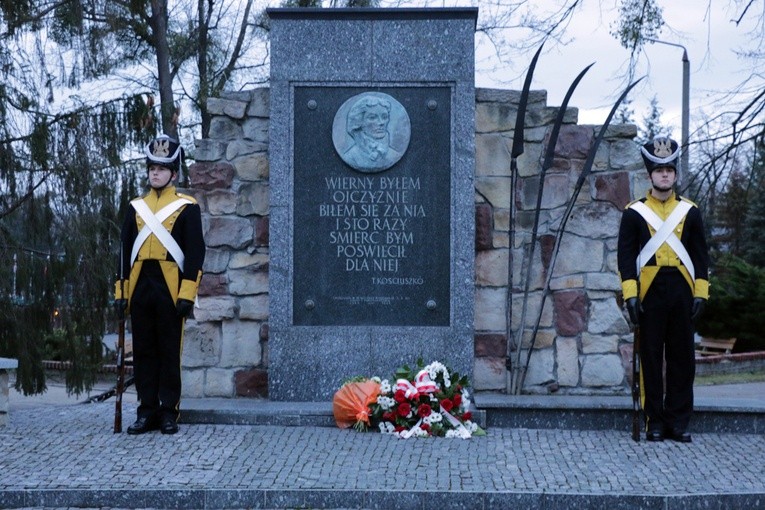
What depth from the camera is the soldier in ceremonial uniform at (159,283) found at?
7.19 metres

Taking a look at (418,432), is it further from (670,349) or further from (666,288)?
(666,288)

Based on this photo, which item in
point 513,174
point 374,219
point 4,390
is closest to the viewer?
point 4,390

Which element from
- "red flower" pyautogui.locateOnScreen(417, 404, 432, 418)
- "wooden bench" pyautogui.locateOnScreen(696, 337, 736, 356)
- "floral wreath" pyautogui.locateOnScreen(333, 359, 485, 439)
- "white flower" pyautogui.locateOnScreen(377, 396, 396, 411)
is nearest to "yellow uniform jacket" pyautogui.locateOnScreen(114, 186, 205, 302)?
"floral wreath" pyautogui.locateOnScreen(333, 359, 485, 439)

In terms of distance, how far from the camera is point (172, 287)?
7211 mm

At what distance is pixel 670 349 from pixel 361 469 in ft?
7.24

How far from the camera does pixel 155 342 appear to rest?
23.9 feet

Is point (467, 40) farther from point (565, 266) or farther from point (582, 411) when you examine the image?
point (582, 411)

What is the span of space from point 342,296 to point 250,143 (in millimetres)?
1293

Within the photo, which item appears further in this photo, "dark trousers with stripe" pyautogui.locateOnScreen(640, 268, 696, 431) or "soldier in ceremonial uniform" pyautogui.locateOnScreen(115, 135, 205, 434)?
"soldier in ceremonial uniform" pyautogui.locateOnScreen(115, 135, 205, 434)

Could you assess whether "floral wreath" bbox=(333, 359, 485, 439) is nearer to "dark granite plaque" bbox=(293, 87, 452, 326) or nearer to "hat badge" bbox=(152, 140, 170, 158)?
"dark granite plaque" bbox=(293, 87, 452, 326)

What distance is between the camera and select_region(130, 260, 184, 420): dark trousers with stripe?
7.19 metres

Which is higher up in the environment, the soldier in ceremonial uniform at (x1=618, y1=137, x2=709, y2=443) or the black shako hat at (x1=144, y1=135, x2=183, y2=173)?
the black shako hat at (x1=144, y1=135, x2=183, y2=173)

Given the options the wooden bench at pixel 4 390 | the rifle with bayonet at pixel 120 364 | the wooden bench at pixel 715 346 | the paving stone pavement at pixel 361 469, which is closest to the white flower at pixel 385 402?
the paving stone pavement at pixel 361 469

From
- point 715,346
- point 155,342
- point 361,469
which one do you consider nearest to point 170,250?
point 155,342
